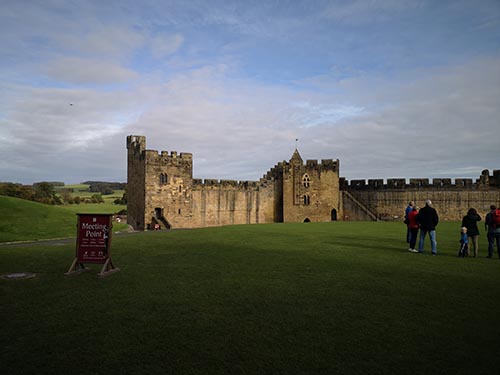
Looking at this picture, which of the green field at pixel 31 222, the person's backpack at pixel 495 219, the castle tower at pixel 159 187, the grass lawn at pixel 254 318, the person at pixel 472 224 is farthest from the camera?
the castle tower at pixel 159 187

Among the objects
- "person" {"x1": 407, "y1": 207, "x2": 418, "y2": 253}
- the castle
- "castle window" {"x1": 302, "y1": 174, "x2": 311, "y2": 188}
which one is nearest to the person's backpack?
"person" {"x1": 407, "y1": 207, "x2": 418, "y2": 253}

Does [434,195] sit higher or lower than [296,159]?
lower

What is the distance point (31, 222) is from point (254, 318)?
19962 millimetres

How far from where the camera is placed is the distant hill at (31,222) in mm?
18891

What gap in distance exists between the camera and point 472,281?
8617 mm

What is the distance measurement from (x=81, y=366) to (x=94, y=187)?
108897 millimetres

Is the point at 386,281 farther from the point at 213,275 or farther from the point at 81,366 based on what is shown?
the point at 81,366

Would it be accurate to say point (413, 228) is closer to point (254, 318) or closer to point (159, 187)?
point (254, 318)

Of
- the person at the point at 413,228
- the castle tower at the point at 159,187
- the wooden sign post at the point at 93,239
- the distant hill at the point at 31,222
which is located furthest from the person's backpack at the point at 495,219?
the castle tower at the point at 159,187

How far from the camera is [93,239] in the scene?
10070 millimetres

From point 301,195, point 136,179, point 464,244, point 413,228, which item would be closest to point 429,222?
point 413,228

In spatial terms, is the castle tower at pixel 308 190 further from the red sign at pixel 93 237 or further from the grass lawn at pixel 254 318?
the red sign at pixel 93 237

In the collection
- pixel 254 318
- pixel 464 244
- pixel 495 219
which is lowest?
pixel 254 318

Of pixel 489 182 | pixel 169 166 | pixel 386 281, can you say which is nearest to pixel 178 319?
pixel 386 281
